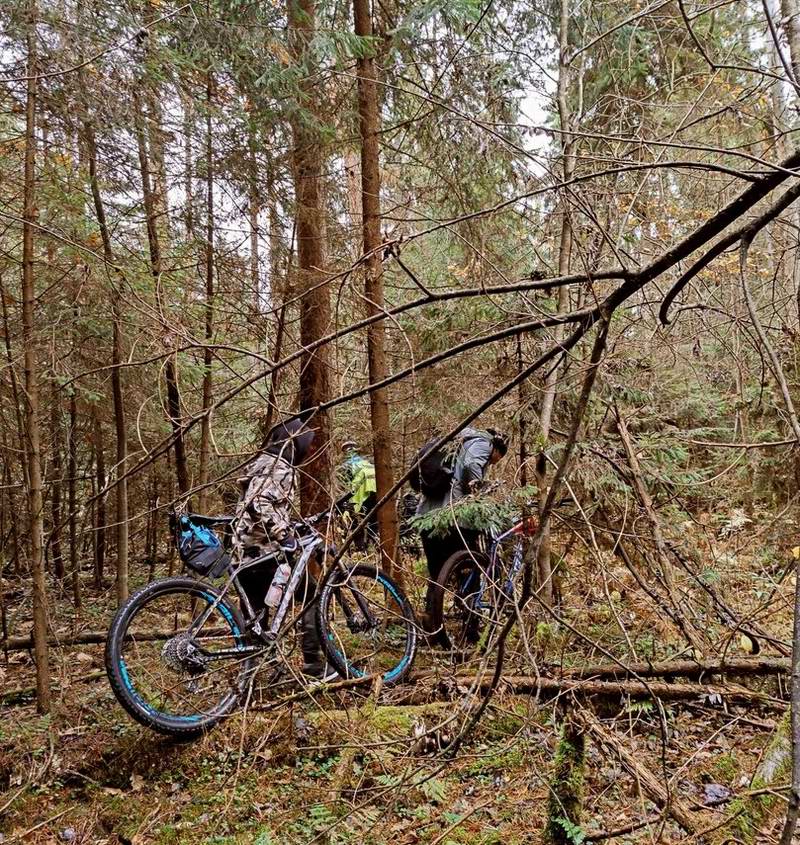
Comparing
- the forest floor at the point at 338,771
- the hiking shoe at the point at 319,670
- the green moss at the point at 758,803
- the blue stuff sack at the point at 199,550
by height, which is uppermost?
the blue stuff sack at the point at 199,550

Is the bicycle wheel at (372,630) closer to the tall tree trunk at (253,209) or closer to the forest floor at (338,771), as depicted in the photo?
the forest floor at (338,771)

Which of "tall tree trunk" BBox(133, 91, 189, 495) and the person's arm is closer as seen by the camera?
"tall tree trunk" BBox(133, 91, 189, 495)

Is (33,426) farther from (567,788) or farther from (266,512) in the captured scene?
(567,788)

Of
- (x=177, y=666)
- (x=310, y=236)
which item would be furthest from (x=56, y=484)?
(x=310, y=236)

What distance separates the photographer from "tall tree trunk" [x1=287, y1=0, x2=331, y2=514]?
558 centimetres

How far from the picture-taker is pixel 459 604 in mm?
5215

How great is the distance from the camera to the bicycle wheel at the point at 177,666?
389cm

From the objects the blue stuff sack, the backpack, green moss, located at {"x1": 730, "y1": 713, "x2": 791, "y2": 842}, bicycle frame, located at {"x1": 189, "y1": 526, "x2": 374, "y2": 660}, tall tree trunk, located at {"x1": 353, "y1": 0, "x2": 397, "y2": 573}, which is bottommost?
green moss, located at {"x1": 730, "y1": 713, "x2": 791, "y2": 842}

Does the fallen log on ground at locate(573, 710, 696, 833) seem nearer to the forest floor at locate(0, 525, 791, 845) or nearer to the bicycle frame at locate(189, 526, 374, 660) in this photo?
the forest floor at locate(0, 525, 791, 845)

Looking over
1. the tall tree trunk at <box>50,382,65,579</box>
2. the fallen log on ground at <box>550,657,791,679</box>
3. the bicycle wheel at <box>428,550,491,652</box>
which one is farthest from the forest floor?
the tall tree trunk at <box>50,382,65,579</box>

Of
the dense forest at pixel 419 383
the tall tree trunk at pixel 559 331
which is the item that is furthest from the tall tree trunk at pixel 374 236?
the tall tree trunk at pixel 559 331

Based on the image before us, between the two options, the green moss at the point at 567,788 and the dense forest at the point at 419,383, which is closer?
the green moss at the point at 567,788

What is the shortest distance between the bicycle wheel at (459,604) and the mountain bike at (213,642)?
0.33 meters

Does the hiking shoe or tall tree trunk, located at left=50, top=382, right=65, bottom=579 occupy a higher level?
tall tree trunk, located at left=50, top=382, right=65, bottom=579
